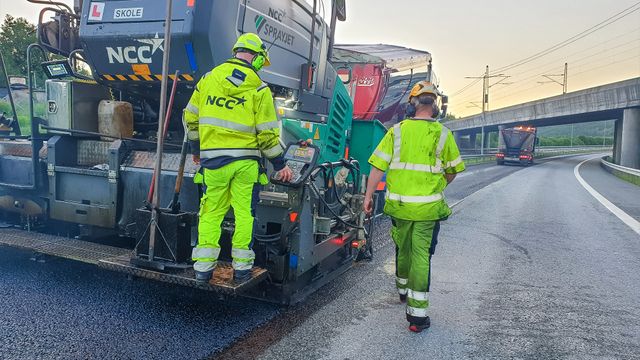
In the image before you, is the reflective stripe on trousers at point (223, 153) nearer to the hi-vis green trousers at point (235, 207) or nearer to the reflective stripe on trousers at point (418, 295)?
the hi-vis green trousers at point (235, 207)

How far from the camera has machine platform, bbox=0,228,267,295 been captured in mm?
3402

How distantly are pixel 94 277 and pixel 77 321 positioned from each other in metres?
1.09

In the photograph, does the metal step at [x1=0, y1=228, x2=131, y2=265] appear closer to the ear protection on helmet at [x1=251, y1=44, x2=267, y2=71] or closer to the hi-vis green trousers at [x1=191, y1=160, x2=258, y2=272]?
the hi-vis green trousers at [x1=191, y1=160, x2=258, y2=272]

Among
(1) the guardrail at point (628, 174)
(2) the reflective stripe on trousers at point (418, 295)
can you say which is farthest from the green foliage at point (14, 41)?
(1) the guardrail at point (628, 174)

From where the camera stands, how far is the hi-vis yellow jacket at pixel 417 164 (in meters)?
3.95

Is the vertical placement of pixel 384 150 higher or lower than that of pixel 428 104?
lower

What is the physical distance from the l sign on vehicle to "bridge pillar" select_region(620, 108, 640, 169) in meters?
33.1

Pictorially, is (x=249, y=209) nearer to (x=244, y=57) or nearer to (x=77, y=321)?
(x=244, y=57)

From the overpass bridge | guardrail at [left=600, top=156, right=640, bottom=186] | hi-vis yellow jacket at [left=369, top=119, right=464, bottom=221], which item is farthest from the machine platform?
the overpass bridge

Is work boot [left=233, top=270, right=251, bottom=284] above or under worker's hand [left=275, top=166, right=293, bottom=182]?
under

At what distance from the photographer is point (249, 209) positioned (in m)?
3.61

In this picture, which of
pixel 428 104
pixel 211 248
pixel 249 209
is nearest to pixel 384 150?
pixel 428 104

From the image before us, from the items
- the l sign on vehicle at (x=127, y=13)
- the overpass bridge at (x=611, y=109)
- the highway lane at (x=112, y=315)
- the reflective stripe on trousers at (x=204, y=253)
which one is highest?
the overpass bridge at (x=611, y=109)

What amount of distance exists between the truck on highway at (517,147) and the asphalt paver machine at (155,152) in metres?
32.2
